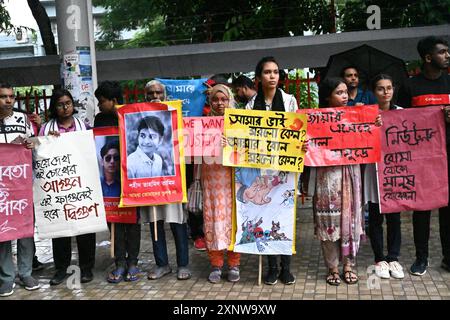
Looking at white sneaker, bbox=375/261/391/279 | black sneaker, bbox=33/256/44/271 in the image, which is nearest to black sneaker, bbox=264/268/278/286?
white sneaker, bbox=375/261/391/279

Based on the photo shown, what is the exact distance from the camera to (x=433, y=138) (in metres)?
4.79

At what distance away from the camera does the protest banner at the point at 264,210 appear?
15.6 feet

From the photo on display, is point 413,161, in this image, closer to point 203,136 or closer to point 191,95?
point 203,136

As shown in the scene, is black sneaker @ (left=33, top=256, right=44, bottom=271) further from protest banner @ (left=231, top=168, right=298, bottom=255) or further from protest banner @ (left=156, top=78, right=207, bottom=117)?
protest banner @ (left=156, top=78, right=207, bottom=117)

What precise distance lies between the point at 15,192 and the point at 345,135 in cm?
309

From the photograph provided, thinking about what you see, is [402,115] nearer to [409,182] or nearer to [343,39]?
[409,182]

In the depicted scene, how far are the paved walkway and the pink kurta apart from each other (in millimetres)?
432

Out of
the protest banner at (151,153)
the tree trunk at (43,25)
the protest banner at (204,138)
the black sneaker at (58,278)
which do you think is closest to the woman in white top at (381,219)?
the protest banner at (204,138)

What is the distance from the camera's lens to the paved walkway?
14.6 feet
